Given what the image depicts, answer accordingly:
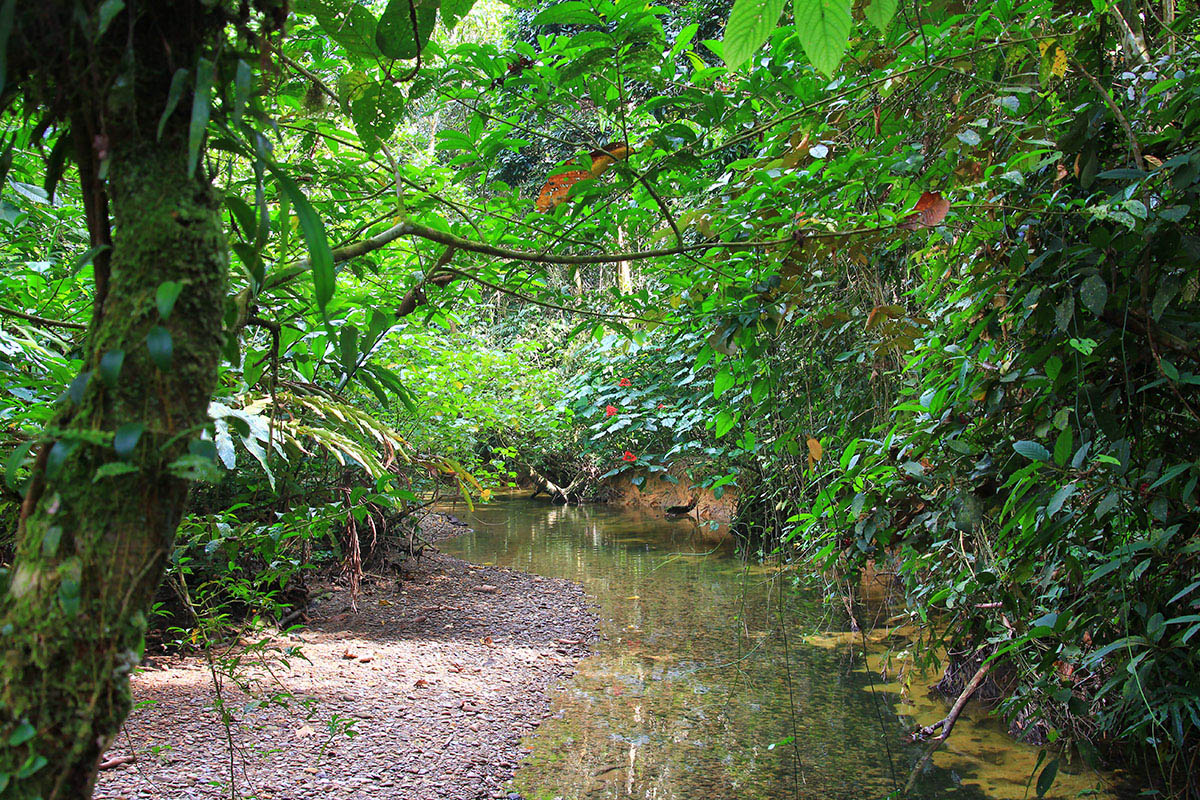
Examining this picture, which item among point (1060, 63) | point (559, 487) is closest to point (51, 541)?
point (1060, 63)

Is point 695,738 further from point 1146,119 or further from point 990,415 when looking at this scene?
point 1146,119

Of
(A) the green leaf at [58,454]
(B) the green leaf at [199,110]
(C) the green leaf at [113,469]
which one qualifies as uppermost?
(B) the green leaf at [199,110]

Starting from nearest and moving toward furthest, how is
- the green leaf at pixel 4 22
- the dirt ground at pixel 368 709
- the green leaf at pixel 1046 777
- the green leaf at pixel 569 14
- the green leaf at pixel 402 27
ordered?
1. the green leaf at pixel 4 22
2. the green leaf at pixel 402 27
3. the green leaf at pixel 569 14
4. the green leaf at pixel 1046 777
5. the dirt ground at pixel 368 709

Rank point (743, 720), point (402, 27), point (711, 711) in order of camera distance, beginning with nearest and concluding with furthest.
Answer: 1. point (402, 27)
2. point (743, 720)
3. point (711, 711)

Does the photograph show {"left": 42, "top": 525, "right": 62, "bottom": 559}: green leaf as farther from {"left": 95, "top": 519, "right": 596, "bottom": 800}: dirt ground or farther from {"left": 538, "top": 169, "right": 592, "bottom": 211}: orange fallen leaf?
{"left": 95, "top": 519, "right": 596, "bottom": 800}: dirt ground

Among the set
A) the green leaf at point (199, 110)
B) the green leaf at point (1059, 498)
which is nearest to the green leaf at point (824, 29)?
the green leaf at point (199, 110)

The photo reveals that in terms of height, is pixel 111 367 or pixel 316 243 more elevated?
pixel 316 243

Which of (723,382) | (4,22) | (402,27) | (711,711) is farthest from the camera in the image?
(711,711)

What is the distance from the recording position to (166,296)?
54cm

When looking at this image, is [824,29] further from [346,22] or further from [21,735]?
[21,735]

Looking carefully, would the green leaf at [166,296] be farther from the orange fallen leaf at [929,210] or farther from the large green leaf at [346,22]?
the orange fallen leaf at [929,210]

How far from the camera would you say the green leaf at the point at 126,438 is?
0.52 m

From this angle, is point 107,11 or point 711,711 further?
point 711,711

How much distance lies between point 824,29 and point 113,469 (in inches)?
29.5
